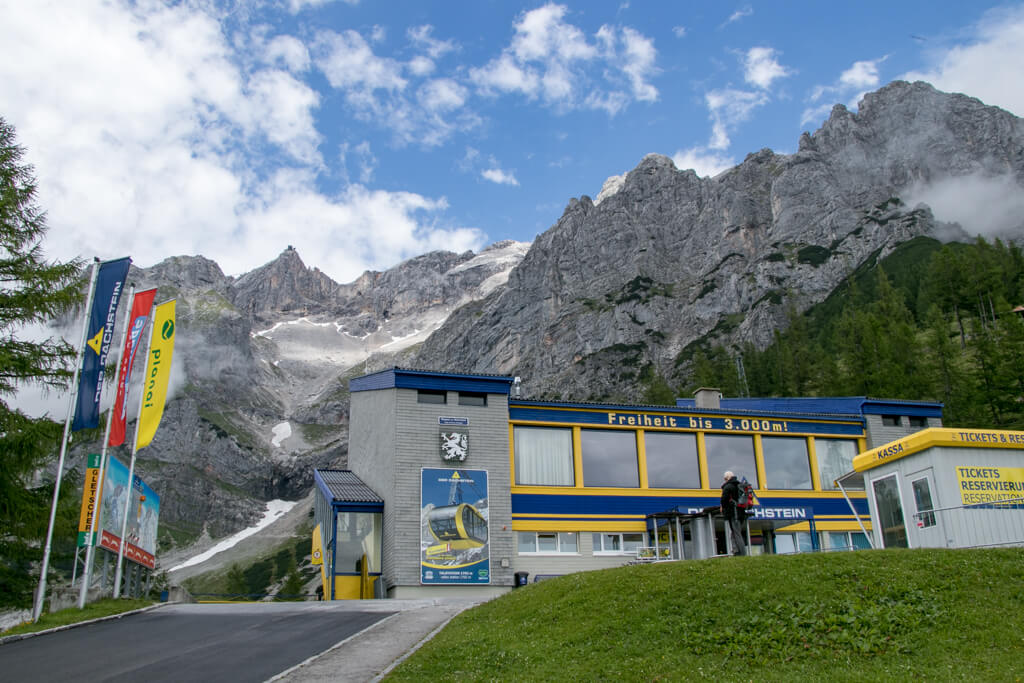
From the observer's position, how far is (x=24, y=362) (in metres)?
22.0

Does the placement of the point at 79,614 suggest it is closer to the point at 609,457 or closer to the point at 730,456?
the point at 609,457

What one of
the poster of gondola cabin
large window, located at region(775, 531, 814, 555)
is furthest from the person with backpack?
large window, located at region(775, 531, 814, 555)

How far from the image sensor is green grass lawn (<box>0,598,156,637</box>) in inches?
821

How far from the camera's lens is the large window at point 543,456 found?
125 feet

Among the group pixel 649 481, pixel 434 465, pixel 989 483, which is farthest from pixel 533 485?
pixel 989 483

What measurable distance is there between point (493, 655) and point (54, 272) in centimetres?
1684

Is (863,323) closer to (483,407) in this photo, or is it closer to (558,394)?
(483,407)

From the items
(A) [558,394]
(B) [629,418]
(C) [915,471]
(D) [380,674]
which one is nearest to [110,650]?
(D) [380,674]

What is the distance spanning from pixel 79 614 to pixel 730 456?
29702 millimetres

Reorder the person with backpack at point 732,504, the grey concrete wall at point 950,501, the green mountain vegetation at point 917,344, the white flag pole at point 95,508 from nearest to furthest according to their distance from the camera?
the grey concrete wall at point 950,501
the person with backpack at point 732,504
the white flag pole at point 95,508
the green mountain vegetation at point 917,344

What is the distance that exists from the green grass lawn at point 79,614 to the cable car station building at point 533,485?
9697 mm

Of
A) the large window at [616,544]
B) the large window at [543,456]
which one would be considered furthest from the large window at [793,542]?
the large window at [543,456]

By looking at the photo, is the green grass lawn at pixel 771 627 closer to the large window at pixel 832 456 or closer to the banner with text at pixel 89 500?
the banner with text at pixel 89 500

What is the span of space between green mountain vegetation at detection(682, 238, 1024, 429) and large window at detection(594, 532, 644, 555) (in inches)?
1913
